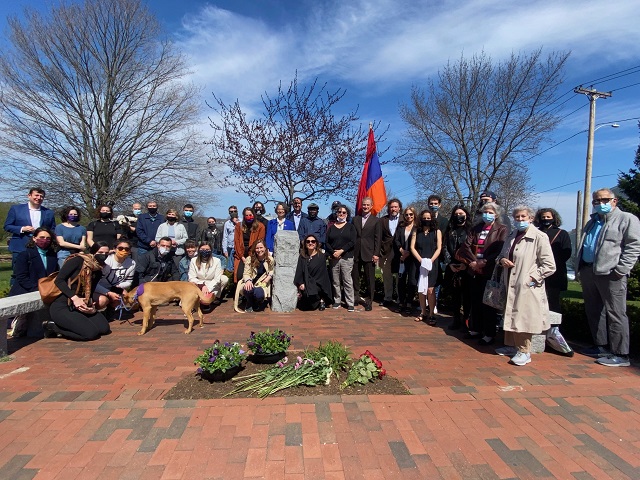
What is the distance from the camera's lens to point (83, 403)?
321 centimetres

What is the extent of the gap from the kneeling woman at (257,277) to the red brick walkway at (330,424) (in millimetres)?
2282

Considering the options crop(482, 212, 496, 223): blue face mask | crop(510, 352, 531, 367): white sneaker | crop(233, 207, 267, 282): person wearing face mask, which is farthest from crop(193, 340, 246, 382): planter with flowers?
crop(482, 212, 496, 223): blue face mask

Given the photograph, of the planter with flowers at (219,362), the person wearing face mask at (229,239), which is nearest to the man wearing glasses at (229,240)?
the person wearing face mask at (229,239)

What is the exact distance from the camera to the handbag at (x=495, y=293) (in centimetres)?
453

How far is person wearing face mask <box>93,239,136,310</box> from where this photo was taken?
5.71m

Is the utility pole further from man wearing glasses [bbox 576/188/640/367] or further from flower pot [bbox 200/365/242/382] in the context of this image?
flower pot [bbox 200/365/242/382]

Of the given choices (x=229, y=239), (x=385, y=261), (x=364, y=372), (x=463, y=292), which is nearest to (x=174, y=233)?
(x=229, y=239)

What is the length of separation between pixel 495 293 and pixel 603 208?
1.59 metres

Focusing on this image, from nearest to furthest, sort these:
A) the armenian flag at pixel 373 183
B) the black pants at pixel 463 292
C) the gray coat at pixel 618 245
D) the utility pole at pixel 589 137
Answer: the gray coat at pixel 618 245
the black pants at pixel 463 292
the armenian flag at pixel 373 183
the utility pole at pixel 589 137

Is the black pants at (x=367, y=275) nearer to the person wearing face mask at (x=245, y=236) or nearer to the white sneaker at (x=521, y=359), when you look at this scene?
the person wearing face mask at (x=245, y=236)

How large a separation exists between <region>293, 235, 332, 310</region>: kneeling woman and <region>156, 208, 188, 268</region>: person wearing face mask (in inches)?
93.7

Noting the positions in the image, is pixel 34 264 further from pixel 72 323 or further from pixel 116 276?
pixel 72 323

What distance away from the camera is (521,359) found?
13.9ft

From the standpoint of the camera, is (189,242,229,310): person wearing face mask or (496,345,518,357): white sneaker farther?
(189,242,229,310): person wearing face mask
